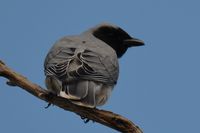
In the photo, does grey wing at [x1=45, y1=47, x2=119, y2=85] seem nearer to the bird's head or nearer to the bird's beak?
the bird's head

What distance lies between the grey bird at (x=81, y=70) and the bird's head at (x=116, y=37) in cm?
40

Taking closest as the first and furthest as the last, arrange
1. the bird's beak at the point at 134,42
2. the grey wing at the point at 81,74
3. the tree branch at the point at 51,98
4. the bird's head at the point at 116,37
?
1. the tree branch at the point at 51,98
2. the grey wing at the point at 81,74
3. the bird's head at the point at 116,37
4. the bird's beak at the point at 134,42

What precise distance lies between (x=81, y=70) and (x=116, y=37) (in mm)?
1542

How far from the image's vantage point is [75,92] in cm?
477

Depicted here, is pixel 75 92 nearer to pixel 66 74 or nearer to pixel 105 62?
pixel 66 74

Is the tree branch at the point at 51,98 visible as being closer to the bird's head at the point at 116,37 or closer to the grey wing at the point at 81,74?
the grey wing at the point at 81,74

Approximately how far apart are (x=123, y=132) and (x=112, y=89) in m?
0.97

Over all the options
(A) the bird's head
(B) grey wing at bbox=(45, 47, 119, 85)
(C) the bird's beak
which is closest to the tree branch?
(B) grey wing at bbox=(45, 47, 119, 85)

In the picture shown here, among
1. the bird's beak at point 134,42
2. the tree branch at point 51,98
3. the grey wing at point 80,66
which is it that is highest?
the grey wing at point 80,66

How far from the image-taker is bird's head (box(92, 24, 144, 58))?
20.3 feet

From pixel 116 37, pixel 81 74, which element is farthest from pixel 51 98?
pixel 116 37

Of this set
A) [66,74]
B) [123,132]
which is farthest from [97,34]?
[123,132]

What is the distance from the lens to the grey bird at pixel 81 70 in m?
4.80

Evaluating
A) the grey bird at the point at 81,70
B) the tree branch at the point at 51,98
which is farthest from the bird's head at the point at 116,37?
the tree branch at the point at 51,98
